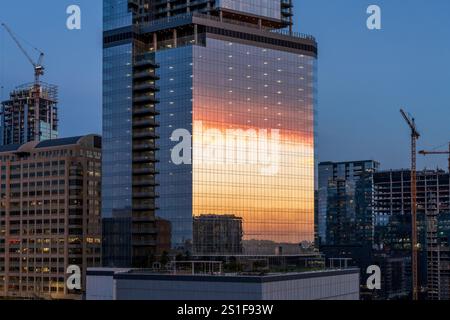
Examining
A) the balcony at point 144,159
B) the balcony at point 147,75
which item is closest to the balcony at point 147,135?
the balcony at point 144,159

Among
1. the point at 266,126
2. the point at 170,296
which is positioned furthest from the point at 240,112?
the point at 170,296

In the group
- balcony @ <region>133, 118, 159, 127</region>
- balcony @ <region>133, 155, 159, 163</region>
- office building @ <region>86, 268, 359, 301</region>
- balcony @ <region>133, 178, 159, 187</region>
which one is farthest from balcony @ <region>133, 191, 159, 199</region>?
office building @ <region>86, 268, 359, 301</region>

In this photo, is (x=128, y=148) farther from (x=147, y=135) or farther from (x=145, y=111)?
(x=145, y=111)

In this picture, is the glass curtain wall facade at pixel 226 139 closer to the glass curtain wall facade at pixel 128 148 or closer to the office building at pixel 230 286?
the glass curtain wall facade at pixel 128 148

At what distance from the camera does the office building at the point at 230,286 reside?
118 m

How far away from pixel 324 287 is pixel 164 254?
51824mm

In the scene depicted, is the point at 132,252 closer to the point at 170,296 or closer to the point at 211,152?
the point at 211,152

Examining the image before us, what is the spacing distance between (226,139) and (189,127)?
11288 mm

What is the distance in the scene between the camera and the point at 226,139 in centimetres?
18875

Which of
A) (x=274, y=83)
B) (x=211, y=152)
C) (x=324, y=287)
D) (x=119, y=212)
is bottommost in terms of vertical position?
(x=324, y=287)

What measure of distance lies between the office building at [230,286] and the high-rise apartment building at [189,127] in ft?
143

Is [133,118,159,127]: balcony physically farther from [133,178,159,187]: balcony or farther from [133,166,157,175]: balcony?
[133,178,159,187]: balcony

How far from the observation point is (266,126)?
198m
